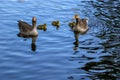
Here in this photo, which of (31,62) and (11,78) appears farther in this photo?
(31,62)

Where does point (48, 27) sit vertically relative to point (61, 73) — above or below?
above

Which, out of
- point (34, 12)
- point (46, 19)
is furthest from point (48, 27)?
point (34, 12)

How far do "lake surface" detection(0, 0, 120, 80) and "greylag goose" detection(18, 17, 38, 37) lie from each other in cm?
42

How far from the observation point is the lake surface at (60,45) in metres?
18.2

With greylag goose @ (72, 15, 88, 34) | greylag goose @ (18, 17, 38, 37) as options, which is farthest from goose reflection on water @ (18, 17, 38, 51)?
greylag goose @ (72, 15, 88, 34)

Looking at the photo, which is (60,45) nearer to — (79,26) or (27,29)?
(27,29)

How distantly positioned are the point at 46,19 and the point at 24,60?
25.0ft

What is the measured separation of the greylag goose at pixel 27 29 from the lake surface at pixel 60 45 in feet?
1.36

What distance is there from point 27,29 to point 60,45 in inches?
132

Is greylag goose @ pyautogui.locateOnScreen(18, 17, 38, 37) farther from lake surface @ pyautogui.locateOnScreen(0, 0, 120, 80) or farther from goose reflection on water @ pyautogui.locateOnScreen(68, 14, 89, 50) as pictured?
goose reflection on water @ pyautogui.locateOnScreen(68, 14, 89, 50)

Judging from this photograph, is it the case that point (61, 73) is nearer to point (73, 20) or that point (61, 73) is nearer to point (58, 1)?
point (73, 20)

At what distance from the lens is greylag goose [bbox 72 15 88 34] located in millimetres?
25219

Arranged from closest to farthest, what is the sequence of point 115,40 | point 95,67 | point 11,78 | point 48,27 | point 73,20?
point 11,78 → point 95,67 → point 115,40 → point 48,27 → point 73,20

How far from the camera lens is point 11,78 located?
17.4 metres
